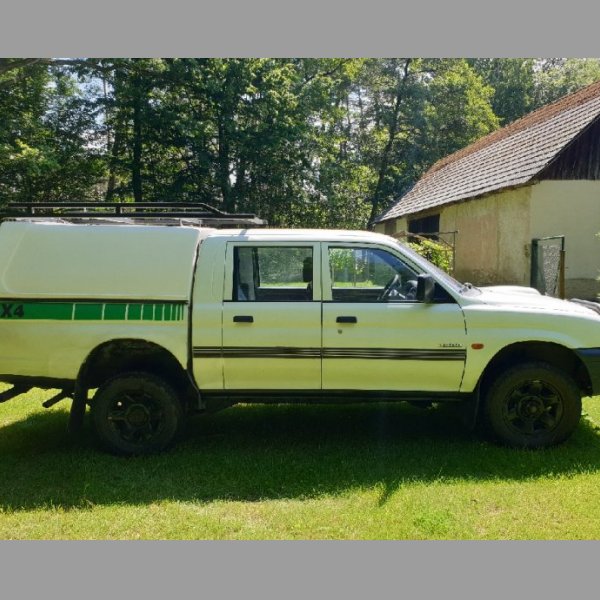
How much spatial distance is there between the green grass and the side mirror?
1438mm

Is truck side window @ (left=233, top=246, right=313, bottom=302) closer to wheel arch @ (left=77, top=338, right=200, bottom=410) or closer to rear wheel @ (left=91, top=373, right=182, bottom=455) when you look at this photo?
wheel arch @ (left=77, top=338, right=200, bottom=410)

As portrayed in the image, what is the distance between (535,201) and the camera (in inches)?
518

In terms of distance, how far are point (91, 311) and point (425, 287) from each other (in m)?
2.99

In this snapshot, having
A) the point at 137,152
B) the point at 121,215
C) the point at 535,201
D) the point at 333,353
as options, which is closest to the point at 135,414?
the point at 333,353

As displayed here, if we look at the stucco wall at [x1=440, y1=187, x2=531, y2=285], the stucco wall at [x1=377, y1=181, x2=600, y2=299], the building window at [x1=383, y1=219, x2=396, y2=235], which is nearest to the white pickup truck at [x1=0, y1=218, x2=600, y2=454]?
the stucco wall at [x1=377, y1=181, x2=600, y2=299]

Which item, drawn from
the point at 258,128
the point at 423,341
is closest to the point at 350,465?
the point at 423,341

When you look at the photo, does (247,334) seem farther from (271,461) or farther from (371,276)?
(371,276)

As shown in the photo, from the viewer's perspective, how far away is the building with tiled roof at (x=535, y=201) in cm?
1298

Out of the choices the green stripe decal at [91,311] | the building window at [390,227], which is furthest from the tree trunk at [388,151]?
the green stripe decal at [91,311]

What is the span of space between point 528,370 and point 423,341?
1.01 metres

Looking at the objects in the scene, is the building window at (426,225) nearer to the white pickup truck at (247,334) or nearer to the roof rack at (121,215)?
the roof rack at (121,215)

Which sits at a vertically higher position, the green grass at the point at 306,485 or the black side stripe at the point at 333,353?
the black side stripe at the point at 333,353

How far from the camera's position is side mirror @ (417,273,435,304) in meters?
4.77

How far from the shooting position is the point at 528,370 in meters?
4.95
